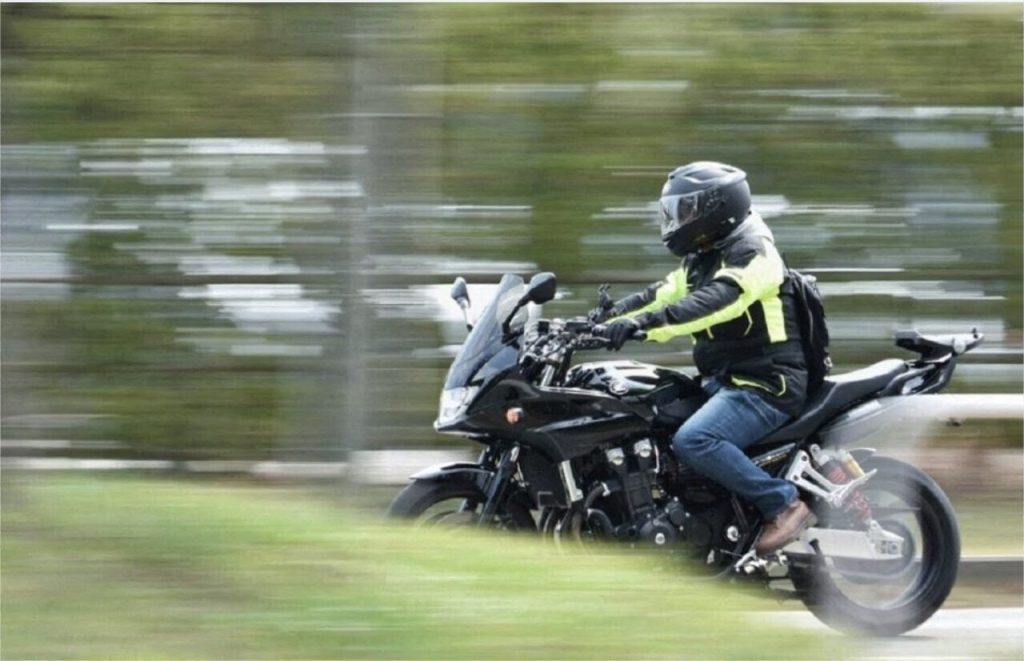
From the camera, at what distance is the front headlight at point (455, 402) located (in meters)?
6.47

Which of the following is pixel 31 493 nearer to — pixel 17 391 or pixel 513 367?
pixel 17 391

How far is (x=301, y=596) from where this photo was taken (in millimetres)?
4035

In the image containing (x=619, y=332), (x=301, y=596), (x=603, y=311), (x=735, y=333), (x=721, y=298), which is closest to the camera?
(x=301, y=596)

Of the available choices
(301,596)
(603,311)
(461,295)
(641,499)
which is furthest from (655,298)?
(301,596)

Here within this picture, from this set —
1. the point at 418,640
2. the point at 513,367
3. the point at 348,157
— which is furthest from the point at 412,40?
the point at 418,640

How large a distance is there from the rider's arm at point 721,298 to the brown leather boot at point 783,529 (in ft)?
2.76

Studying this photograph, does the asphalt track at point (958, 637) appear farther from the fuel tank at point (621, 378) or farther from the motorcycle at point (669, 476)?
the fuel tank at point (621, 378)

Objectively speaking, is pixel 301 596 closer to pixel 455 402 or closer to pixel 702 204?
pixel 455 402

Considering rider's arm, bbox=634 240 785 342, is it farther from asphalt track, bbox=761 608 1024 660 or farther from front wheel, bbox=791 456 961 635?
asphalt track, bbox=761 608 1024 660

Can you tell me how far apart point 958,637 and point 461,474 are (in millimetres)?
2136

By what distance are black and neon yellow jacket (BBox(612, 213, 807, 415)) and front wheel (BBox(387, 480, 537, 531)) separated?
93 centimetres

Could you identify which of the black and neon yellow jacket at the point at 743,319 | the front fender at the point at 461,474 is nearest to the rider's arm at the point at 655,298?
the black and neon yellow jacket at the point at 743,319

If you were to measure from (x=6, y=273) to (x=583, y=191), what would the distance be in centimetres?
375

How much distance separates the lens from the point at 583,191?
9.37 meters
